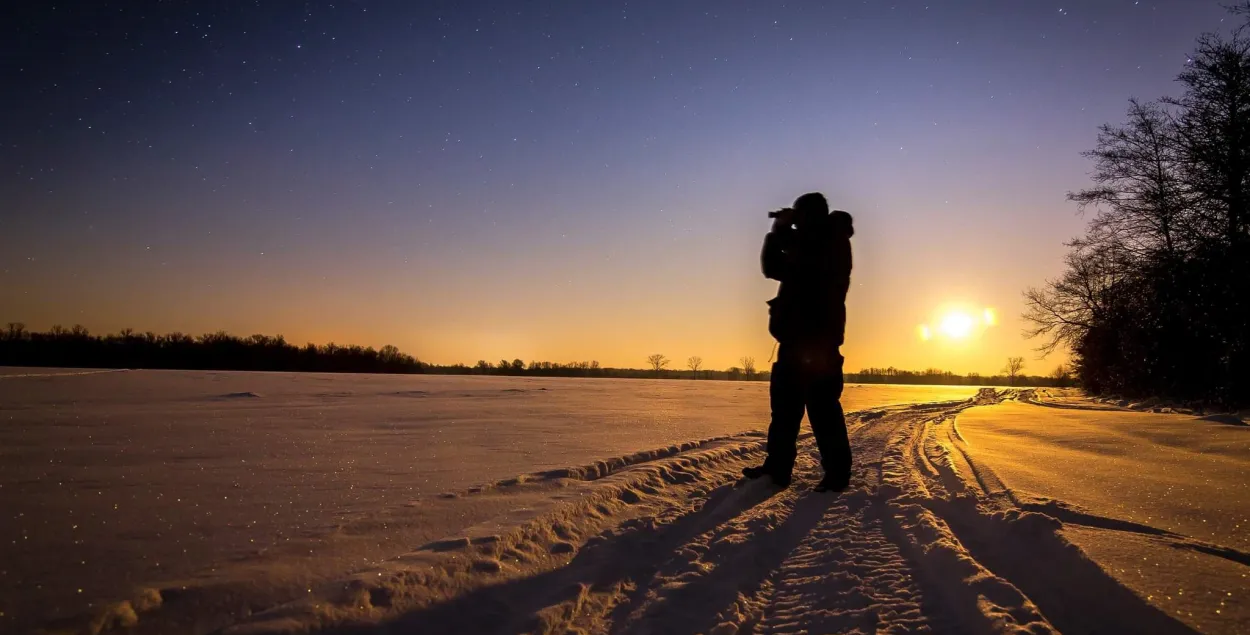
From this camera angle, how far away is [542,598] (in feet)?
5.42

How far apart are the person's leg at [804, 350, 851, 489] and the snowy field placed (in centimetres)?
22

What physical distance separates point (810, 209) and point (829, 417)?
1.36 metres

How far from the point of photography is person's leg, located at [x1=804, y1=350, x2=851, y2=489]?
11.0 ft

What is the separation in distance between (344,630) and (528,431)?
4370mm

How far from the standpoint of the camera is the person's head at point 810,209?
3.51 meters

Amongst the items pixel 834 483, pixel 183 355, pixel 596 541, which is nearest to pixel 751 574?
pixel 596 541

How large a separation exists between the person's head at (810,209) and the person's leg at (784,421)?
3.04ft

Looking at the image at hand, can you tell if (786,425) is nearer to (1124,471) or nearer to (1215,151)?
(1124,471)

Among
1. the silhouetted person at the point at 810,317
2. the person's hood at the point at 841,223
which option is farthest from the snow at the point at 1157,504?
the person's hood at the point at 841,223

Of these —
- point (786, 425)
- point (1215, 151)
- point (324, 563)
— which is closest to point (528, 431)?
point (786, 425)

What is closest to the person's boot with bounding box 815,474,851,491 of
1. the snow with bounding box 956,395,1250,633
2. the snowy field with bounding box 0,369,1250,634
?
the snowy field with bounding box 0,369,1250,634

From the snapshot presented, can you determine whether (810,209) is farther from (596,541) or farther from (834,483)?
(596,541)

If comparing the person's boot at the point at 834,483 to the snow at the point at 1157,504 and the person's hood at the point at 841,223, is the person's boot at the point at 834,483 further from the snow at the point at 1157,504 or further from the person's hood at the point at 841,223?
the person's hood at the point at 841,223

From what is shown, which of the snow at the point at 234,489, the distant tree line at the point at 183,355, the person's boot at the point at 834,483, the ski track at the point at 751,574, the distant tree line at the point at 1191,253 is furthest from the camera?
the distant tree line at the point at 183,355
